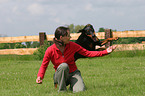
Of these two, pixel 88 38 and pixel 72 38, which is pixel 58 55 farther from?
pixel 72 38

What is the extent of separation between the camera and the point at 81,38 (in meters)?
5.87

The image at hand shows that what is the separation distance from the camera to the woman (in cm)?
464

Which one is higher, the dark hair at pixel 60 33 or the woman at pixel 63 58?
the dark hair at pixel 60 33

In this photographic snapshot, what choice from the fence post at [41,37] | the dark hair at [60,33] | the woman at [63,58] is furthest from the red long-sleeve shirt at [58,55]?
the fence post at [41,37]

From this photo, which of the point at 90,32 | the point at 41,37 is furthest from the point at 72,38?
the point at 90,32

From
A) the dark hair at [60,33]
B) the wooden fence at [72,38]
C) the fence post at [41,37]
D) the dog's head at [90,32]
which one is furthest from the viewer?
the fence post at [41,37]

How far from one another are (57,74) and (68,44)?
2.13 feet

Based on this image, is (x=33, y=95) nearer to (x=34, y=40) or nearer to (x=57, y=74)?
(x=57, y=74)

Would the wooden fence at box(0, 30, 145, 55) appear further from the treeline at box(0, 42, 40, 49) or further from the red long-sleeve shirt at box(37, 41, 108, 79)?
the red long-sleeve shirt at box(37, 41, 108, 79)

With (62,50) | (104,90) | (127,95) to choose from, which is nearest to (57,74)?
(62,50)

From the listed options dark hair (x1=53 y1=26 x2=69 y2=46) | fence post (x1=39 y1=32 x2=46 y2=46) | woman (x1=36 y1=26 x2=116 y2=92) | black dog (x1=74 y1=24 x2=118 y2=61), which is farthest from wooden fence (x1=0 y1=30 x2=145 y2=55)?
dark hair (x1=53 y1=26 x2=69 y2=46)

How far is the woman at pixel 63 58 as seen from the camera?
4.64 metres

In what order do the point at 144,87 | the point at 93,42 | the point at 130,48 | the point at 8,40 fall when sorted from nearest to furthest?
the point at 144,87, the point at 93,42, the point at 130,48, the point at 8,40

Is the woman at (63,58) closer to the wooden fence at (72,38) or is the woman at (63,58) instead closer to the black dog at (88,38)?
the black dog at (88,38)
